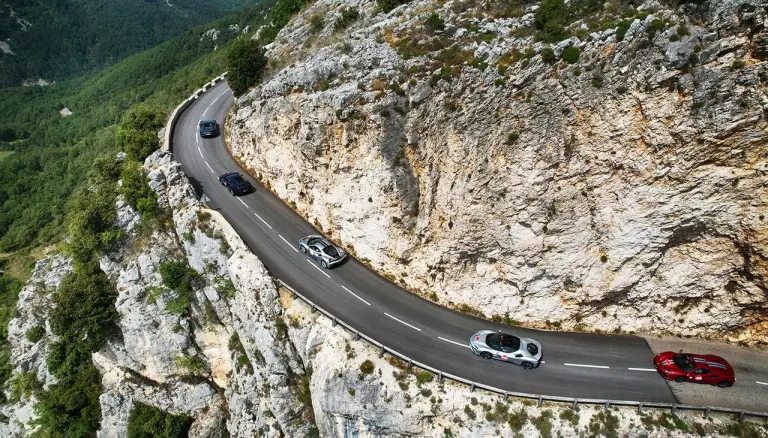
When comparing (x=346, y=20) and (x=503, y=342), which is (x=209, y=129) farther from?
(x=503, y=342)

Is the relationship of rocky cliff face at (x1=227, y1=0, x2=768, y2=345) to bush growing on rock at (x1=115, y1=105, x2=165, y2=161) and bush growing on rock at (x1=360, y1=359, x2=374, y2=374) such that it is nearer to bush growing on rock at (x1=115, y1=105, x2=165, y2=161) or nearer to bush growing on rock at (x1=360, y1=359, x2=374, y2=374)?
bush growing on rock at (x1=360, y1=359, x2=374, y2=374)

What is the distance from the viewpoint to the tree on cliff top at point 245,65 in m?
39.8

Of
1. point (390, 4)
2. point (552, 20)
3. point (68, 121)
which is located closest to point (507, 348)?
point (552, 20)

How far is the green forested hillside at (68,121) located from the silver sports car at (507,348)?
192ft

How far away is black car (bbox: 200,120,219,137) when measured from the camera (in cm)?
4341

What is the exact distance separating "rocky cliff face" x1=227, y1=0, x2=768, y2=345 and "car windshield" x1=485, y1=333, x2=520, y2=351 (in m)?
3.03

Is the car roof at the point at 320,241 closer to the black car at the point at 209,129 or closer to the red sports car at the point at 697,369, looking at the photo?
the black car at the point at 209,129

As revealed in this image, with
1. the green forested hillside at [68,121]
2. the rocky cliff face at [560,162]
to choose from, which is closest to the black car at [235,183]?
the rocky cliff face at [560,162]

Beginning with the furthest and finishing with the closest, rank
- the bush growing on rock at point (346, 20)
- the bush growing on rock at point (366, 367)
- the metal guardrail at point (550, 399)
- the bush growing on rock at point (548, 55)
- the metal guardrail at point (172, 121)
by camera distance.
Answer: the metal guardrail at point (172, 121), the bush growing on rock at point (346, 20), the bush growing on rock at point (366, 367), the bush growing on rock at point (548, 55), the metal guardrail at point (550, 399)

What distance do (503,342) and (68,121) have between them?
6848 inches

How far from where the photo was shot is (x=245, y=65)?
3959 cm

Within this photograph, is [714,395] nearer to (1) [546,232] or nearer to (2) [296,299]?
(1) [546,232]

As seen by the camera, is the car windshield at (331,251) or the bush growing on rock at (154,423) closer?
the car windshield at (331,251)

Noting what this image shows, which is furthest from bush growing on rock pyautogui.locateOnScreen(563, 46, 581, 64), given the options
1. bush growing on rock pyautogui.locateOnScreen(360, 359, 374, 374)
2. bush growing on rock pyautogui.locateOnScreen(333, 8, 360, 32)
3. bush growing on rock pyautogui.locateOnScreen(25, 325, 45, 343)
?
bush growing on rock pyautogui.locateOnScreen(25, 325, 45, 343)
